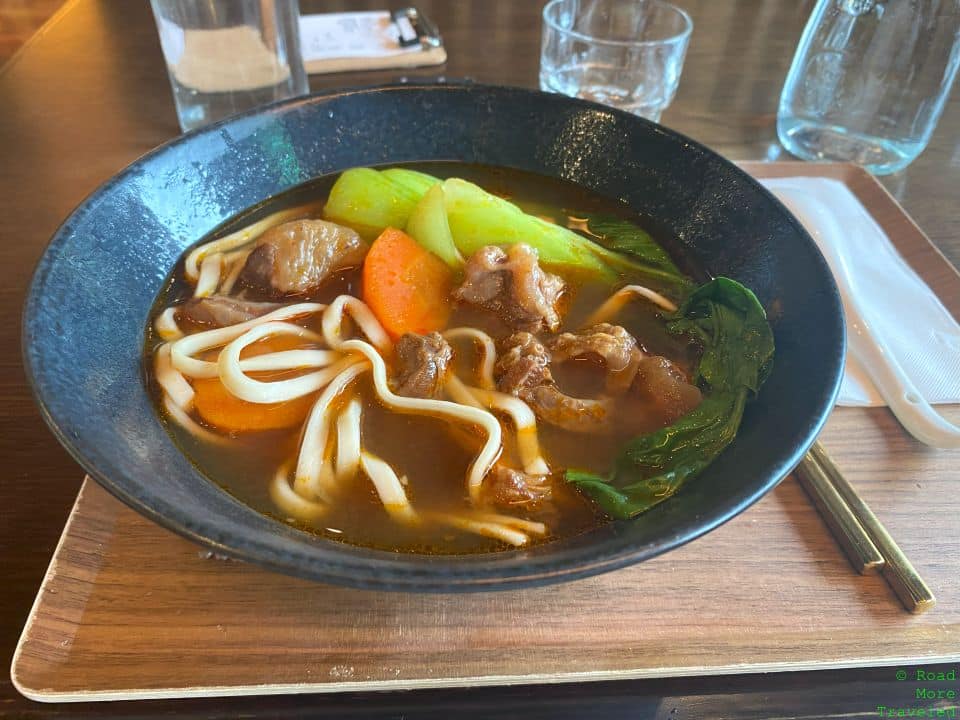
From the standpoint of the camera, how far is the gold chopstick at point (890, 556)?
128 cm

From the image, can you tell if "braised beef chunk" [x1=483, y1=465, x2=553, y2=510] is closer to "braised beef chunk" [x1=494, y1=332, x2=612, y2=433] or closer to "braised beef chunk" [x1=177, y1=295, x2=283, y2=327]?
"braised beef chunk" [x1=494, y1=332, x2=612, y2=433]

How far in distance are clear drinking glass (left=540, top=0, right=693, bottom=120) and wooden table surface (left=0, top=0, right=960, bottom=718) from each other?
237mm

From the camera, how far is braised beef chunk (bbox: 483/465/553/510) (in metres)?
1.35

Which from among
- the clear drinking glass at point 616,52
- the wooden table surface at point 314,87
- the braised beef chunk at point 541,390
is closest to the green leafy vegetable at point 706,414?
the braised beef chunk at point 541,390

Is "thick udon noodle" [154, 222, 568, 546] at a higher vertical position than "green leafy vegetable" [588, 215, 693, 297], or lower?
lower

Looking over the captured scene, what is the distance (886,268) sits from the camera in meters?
2.06

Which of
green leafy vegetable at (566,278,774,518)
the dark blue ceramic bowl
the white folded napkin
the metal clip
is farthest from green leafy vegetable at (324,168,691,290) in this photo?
the metal clip

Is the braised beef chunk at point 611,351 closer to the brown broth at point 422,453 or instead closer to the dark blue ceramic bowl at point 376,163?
the brown broth at point 422,453

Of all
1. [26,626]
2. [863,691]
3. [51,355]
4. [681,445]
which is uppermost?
[51,355]

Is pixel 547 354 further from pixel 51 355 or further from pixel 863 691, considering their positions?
pixel 51 355

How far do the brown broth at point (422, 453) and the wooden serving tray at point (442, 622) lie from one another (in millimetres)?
114

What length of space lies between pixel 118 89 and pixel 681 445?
2.86 m

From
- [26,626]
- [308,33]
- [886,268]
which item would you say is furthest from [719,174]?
[308,33]

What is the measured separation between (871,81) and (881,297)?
3.55 feet
